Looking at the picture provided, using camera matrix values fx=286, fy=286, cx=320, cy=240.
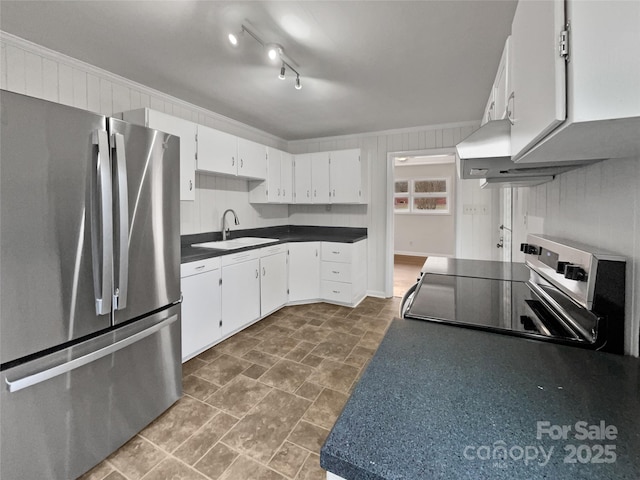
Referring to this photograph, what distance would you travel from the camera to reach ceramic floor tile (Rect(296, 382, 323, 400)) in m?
2.00

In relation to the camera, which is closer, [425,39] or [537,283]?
[537,283]

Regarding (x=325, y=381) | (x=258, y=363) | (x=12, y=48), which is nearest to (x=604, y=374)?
(x=325, y=381)

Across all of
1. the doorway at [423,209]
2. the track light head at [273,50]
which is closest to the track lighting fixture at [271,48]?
the track light head at [273,50]

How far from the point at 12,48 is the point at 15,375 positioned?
206cm

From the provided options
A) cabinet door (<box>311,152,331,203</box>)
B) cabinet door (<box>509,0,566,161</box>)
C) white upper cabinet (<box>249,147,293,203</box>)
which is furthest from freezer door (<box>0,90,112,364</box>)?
cabinet door (<box>311,152,331,203</box>)

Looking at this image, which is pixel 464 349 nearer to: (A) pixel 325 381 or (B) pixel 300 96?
(A) pixel 325 381

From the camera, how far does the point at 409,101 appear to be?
295 cm

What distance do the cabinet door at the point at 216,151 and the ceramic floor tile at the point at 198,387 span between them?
1.86 meters

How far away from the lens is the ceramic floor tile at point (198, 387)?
2.02 metres

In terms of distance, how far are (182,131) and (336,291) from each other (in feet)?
8.37

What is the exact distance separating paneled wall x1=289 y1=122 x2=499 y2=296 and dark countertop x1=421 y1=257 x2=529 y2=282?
171 centimetres

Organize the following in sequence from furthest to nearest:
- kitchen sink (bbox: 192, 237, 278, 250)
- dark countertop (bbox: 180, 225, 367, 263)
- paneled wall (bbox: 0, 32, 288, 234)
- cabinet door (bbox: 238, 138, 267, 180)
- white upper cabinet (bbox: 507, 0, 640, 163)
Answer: cabinet door (bbox: 238, 138, 267, 180), kitchen sink (bbox: 192, 237, 278, 250), dark countertop (bbox: 180, 225, 367, 263), paneled wall (bbox: 0, 32, 288, 234), white upper cabinet (bbox: 507, 0, 640, 163)

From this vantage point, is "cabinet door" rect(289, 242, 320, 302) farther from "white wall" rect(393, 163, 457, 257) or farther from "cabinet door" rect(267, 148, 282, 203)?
"white wall" rect(393, 163, 457, 257)

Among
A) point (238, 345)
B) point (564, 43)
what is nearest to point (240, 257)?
point (238, 345)
